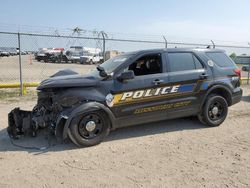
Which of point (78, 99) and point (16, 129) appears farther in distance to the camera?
point (16, 129)

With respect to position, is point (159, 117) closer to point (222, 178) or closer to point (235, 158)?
point (235, 158)

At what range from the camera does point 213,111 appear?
20.4 feet

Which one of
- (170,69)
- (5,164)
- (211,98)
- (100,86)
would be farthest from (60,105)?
(211,98)

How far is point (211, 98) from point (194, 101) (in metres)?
0.48

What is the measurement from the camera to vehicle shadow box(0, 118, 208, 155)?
489 cm

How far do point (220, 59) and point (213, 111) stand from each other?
49.7 inches

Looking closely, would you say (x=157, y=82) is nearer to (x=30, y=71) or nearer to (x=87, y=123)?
(x=87, y=123)

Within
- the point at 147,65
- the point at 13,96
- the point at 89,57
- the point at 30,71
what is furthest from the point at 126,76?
the point at 89,57

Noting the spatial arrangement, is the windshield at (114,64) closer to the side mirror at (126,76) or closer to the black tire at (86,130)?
the side mirror at (126,76)

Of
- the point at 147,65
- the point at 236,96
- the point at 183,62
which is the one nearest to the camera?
the point at 147,65

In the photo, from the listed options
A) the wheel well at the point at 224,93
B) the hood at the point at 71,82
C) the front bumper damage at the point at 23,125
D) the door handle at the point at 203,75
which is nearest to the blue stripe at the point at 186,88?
the door handle at the point at 203,75

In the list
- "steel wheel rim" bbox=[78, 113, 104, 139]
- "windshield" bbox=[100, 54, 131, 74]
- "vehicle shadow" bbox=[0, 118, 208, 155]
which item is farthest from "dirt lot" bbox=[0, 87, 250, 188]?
"windshield" bbox=[100, 54, 131, 74]

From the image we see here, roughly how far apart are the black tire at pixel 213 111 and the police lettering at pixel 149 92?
94 centimetres

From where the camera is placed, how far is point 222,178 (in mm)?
3740
